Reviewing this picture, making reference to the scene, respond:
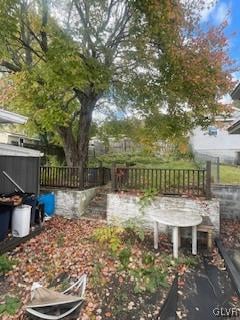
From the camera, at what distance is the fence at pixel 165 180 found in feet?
21.5

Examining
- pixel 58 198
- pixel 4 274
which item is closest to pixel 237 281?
pixel 4 274

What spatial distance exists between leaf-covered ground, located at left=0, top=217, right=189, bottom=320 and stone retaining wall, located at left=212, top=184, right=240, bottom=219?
6.96ft

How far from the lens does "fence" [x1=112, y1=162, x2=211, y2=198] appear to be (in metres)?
6.55

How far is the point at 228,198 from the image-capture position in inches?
279

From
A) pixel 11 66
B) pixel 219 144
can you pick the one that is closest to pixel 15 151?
pixel 11 66

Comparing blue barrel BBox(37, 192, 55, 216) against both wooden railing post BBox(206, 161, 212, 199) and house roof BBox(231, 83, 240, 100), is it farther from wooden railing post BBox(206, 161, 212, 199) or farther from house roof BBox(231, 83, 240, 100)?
house roof BBox(231, 83, 240, 100)

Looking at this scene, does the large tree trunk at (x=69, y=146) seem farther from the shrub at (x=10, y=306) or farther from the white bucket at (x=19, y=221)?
the shrub at (x=10, y=306)

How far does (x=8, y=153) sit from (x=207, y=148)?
14.6 meters

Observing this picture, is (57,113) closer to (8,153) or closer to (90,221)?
(8,153)

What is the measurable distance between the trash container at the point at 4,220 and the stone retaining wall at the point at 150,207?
2.83 meters

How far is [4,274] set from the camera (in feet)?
13.8

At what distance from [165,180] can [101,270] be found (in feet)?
11.0

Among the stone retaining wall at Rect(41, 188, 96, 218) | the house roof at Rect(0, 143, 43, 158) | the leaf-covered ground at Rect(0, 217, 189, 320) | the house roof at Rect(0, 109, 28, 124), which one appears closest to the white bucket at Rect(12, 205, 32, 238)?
the leaf-covered ground at Rect(0, 217, 189, 320)

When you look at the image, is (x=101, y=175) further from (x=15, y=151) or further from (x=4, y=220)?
(x=4, y=220)
